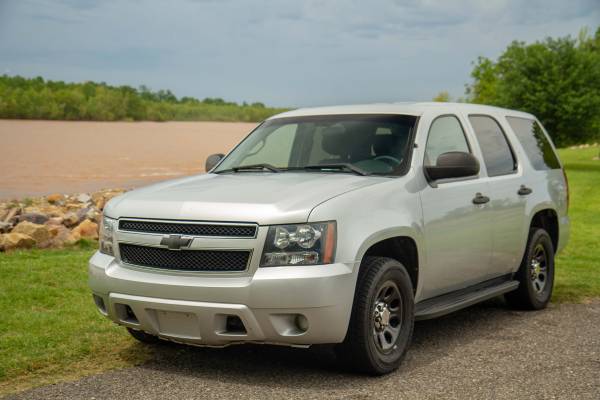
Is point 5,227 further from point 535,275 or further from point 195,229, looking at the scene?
point 195,229

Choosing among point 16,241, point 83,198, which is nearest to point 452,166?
point 16,241

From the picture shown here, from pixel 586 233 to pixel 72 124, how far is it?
32.5 m

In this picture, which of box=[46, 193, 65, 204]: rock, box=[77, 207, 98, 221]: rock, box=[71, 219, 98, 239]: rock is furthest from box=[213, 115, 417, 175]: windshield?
box=[46, 193, 65, 204]: rock

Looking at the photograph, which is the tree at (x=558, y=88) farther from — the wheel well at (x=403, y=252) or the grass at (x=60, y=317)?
the wheel well at (x=403, y=252)

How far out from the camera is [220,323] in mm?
5141

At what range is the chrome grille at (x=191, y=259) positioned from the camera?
5102 mm

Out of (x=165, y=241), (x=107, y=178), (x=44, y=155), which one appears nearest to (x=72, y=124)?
(x=44, y=155)

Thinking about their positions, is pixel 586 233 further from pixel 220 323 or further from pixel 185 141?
pixel 185 141

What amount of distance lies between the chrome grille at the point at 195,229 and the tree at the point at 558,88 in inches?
1697

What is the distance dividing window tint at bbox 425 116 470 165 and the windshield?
226 millimetres

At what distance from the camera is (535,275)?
8.07 meters

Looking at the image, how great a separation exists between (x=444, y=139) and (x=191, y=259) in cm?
261

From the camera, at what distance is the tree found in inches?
1809

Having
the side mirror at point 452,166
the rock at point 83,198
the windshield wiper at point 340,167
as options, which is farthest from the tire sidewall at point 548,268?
the rock at point 83,198
